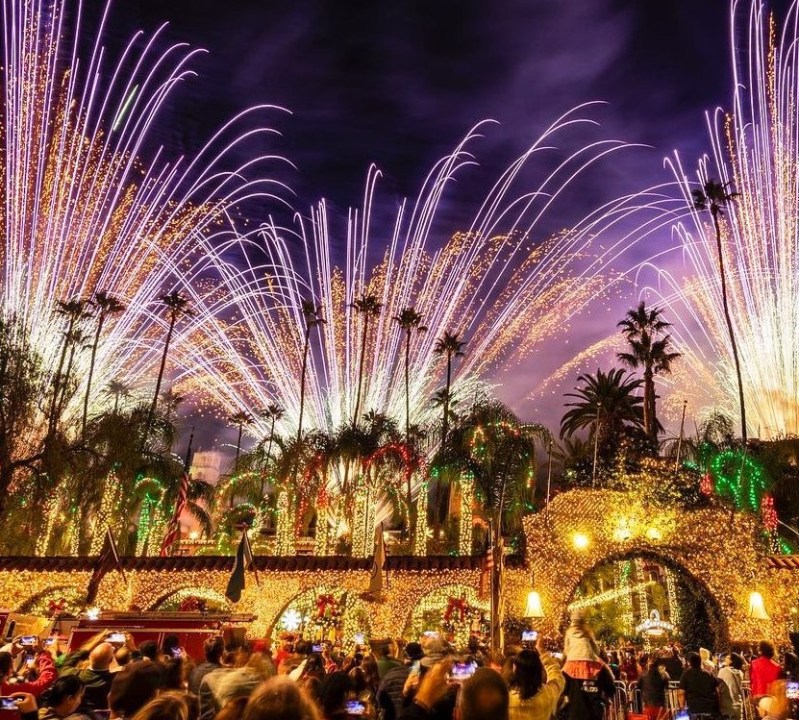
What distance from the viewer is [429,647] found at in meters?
7.82

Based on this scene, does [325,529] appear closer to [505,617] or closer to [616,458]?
[505,617]

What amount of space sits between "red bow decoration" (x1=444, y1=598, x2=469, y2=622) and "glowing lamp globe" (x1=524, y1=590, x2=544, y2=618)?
2.19m

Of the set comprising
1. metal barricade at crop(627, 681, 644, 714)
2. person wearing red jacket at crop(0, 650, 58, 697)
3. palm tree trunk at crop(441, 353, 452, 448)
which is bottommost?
metal barricade at crop(627, 681, 644, 714)

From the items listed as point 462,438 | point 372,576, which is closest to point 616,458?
point 372,576

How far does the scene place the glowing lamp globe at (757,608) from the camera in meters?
18.5

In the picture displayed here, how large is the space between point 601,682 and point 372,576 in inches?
516

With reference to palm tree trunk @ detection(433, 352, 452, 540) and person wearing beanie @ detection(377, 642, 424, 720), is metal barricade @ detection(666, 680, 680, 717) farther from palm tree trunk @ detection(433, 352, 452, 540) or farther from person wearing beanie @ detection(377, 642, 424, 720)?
palm tree trunk @ detection(433, 352, 452, 540)

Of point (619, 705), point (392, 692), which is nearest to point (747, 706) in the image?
point (619, 705)

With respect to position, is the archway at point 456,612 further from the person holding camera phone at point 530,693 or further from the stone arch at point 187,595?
the person holding camera phone at point 530,693

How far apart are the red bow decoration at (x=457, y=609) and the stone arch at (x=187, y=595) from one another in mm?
7162

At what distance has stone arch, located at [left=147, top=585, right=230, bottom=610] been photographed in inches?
911

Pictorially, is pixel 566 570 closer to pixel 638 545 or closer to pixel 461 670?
pixel 638 545

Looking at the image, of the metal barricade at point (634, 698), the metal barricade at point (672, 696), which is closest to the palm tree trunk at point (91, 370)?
the metal barricade at point (634, 698)

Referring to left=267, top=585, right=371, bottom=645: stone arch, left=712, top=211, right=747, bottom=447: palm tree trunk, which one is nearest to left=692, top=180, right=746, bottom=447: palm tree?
left=712, top=211, right=747, bottom=447: palm tree trunk
